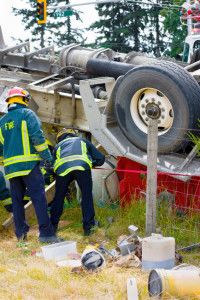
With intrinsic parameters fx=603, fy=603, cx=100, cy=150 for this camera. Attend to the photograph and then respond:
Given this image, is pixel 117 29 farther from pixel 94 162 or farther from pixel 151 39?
pixel 94 162

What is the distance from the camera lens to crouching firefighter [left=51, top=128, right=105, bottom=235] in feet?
21.9

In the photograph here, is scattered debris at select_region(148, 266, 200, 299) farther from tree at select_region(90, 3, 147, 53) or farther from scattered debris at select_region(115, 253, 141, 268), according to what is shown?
tree at select_region(90, 3, 147, 53)

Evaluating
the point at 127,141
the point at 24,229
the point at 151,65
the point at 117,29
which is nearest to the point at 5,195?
the point at 24,229

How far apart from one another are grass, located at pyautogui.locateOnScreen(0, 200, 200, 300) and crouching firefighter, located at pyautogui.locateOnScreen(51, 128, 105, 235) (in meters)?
0.24

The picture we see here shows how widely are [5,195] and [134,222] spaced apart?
1.79m

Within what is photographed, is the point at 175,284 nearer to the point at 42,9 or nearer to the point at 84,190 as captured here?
the point at 84,190

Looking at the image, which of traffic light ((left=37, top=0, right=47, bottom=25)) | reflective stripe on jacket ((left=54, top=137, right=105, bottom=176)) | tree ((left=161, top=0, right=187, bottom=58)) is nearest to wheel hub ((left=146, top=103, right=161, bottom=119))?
reflective stripe on jacket ((left=54, top=137, right=105, bottom=176))

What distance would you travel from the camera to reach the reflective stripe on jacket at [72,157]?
262 inches

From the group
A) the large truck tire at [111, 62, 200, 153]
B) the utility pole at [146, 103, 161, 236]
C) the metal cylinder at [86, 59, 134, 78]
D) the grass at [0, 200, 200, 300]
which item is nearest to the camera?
the grass at [0, 200, 200, 300]

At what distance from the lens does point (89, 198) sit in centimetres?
672

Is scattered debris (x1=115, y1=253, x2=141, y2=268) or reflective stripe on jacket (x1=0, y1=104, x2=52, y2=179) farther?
reflective stripe on jacket (x1=0, y1=104, x2=52, y2=179)

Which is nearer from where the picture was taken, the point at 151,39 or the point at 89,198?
the point at 89,198

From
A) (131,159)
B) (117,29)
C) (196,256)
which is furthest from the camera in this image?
(117,29)

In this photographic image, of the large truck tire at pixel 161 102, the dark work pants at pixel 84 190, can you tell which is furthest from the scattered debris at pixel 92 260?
the large truck tire at pixel 161 102
